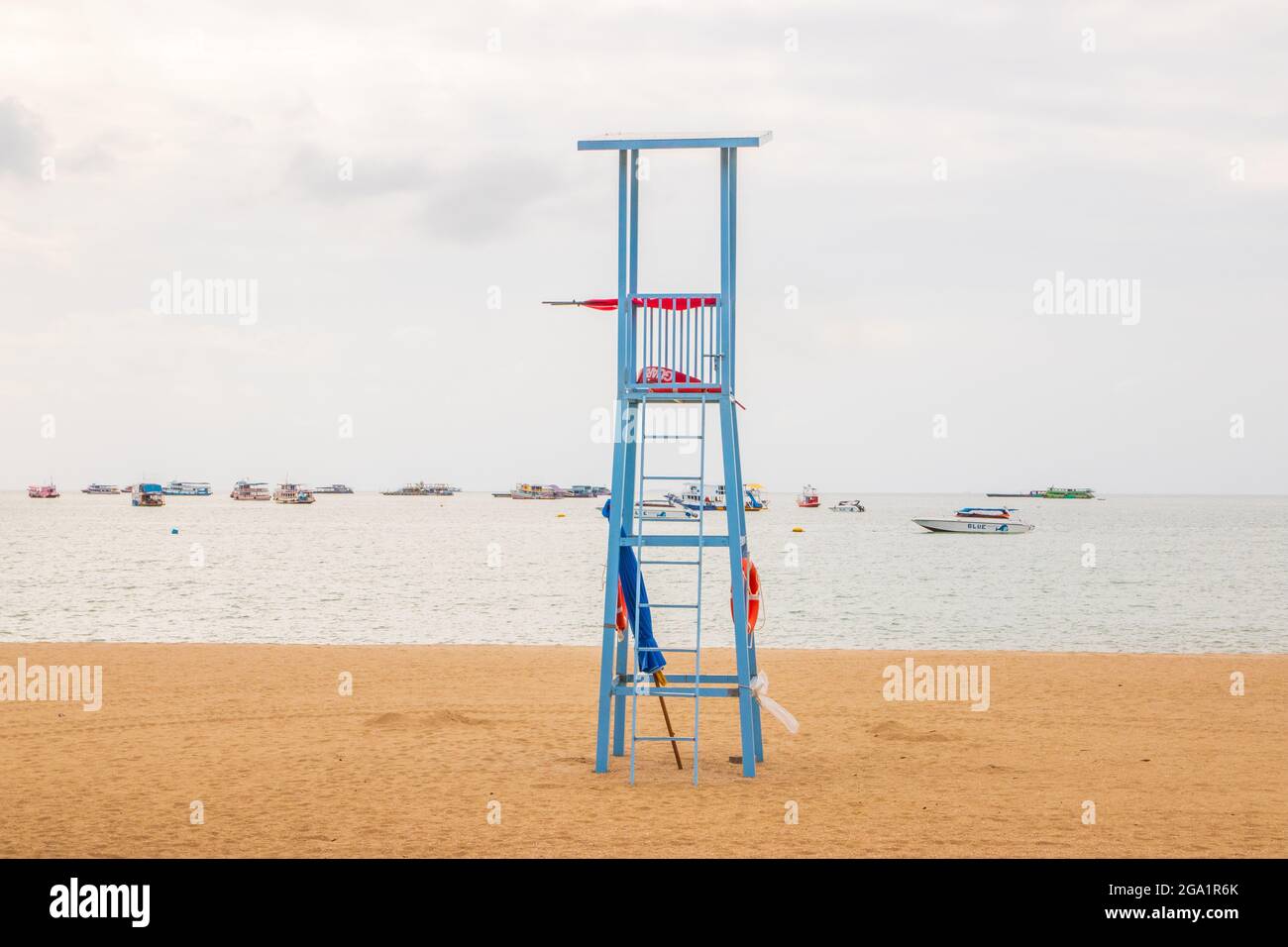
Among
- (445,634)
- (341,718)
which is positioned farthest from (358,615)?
(341,718)

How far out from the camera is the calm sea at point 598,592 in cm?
3881

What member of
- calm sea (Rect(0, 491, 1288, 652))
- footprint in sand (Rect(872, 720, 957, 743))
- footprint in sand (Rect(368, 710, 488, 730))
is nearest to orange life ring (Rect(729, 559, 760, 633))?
footprint in sand (Rect(872, 720, 957, 743))

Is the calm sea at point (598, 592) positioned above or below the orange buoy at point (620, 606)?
below

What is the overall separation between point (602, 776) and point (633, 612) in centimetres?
205

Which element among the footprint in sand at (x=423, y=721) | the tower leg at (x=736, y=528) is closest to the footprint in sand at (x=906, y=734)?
the tower leg at (x=736, y=528)

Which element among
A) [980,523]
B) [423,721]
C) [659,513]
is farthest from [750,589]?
[980,523]

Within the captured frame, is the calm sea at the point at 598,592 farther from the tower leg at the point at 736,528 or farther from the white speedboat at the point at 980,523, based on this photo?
the tower leg at the point at 736,528

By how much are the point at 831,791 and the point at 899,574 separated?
188 feet

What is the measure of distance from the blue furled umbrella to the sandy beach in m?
1.30

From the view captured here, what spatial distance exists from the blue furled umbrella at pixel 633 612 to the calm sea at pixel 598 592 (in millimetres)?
23122

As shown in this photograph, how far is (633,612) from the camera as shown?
12742mm

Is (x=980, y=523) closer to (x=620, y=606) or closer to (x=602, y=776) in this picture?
(x=602, y=776)

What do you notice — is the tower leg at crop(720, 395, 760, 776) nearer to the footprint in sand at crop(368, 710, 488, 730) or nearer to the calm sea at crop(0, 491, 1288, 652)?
the footprint in sand at crop(368, 710, 488, 730)
